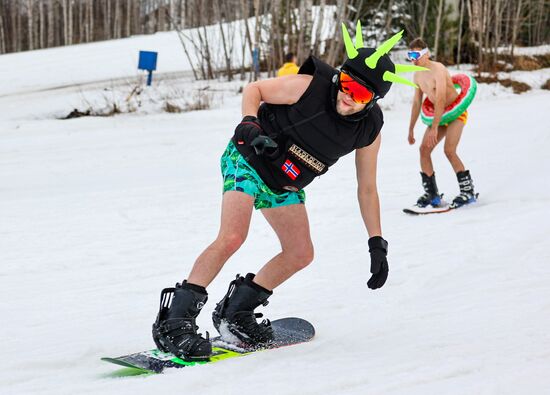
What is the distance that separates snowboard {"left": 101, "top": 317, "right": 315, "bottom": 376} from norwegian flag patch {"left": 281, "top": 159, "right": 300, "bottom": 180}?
95cm

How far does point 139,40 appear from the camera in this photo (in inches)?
1211

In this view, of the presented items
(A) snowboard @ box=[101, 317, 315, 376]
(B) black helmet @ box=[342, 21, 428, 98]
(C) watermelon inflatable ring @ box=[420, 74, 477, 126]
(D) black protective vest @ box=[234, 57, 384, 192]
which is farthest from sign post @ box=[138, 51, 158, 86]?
(B) black helmet @ box=[342, 21, 428, 98]

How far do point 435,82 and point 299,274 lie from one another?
2907 mm

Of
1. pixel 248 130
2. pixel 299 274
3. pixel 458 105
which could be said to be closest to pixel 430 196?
pixel 458 105

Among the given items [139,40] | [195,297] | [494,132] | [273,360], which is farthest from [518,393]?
[139,40]

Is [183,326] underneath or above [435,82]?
underneath

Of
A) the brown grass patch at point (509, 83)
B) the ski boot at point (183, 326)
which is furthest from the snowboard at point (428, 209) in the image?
the brown grass patch at point (509, 83)

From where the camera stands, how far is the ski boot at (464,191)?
27.9ft

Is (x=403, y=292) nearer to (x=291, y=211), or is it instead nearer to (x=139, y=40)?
(x=291, y=211)

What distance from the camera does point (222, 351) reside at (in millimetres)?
4004

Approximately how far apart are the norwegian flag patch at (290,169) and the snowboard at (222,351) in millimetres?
951

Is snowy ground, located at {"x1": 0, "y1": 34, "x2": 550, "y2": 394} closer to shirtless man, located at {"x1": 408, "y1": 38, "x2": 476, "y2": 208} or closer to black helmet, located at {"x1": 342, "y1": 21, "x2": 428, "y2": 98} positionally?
shirtless man, located at {"x1": 408, "y1": 38, "x2": 476, "y2": 208}

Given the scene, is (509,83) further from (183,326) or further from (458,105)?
(183,326)

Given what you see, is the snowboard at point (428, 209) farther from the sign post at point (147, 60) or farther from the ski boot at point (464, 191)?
the sign post at point (147, 60)
